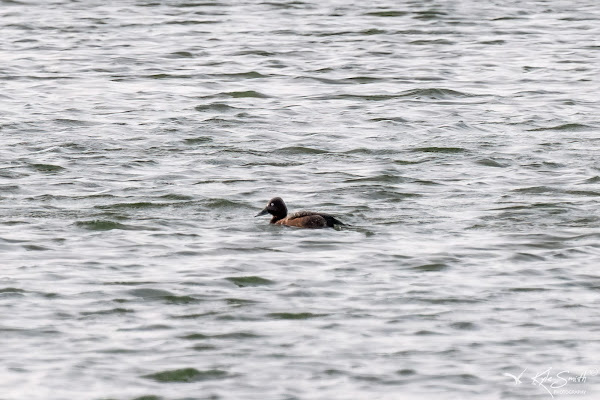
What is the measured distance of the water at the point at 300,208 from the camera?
11.4m

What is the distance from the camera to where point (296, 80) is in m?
25.5

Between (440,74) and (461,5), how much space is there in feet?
24.2

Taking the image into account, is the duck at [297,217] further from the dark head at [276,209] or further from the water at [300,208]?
the water at [300,208]

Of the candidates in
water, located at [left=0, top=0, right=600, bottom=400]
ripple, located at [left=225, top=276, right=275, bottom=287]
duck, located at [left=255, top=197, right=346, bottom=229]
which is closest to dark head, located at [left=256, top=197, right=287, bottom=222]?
duck, located at [left=255, top=197, right=346, bottom=229]

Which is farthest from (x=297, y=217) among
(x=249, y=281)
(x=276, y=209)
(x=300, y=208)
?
(x=249, y=281)

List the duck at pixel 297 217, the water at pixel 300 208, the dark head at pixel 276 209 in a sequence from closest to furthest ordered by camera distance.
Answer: the water at pixel 300 208 → the duck at pixel 297 217 → the dark head at pixel 276 209

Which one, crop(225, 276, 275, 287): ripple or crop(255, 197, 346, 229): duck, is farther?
crop(255, 197, 346, 229): duck

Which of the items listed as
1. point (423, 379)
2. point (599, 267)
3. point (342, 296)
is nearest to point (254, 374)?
point (423, 379)

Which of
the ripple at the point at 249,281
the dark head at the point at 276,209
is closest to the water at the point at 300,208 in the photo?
the ripple at the point at 249,281

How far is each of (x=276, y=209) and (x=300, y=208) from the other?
1.14 meters

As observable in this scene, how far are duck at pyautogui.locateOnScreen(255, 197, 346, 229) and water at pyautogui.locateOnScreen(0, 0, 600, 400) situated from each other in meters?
0.14

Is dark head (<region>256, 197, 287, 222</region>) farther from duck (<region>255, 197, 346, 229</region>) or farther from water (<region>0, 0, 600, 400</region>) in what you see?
water (<region>0, 0, 600, 400</region>)

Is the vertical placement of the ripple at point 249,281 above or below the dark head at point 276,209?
below

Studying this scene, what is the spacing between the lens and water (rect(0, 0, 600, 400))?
11.4 m
